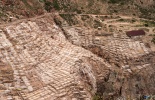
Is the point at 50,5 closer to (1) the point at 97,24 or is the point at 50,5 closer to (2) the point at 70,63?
(1) the point at 97,24

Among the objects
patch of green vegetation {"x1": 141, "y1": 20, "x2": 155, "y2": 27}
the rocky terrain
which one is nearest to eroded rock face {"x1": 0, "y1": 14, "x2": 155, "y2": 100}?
the rocky terrain

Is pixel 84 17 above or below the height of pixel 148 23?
above

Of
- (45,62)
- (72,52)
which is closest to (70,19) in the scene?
→ (72,52)

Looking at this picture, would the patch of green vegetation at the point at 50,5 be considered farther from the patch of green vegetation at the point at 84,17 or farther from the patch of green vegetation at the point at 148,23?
the patch of green vegetation at the point at 148,23

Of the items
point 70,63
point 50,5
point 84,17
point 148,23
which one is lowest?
point 70,63

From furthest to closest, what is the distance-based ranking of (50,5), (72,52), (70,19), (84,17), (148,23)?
(148,23), (84,17), (50,5), (70,19), (72,52)

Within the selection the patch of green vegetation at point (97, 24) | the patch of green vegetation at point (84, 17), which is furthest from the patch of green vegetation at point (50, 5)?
the patch of green vegetation at point (97, 24)

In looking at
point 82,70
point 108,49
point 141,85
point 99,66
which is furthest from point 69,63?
point 141,85

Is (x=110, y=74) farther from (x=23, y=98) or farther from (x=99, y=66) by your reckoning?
(x=23, y=98)
